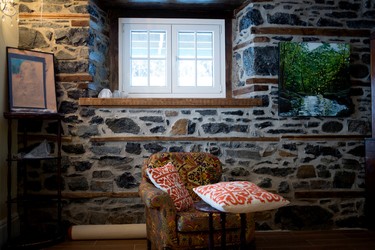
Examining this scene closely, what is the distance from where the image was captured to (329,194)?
410 cm

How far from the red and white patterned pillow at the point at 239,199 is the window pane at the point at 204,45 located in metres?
2.60

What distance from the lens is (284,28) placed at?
4.12m

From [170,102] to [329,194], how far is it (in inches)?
85.2

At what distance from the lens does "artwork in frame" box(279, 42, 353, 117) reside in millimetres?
4098

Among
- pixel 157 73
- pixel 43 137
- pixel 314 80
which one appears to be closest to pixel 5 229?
pixel 43 137

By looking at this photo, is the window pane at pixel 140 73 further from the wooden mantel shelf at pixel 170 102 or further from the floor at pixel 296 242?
the floor at pixel 296 242

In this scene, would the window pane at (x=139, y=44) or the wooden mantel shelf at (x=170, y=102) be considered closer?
the wooden mantel shelf at (x=170, y=102)

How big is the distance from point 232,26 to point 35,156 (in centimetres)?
292

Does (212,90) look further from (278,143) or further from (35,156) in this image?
(35,156)

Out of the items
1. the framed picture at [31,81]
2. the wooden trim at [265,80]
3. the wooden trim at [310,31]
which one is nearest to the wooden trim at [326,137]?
the wooden trim at [265,80]

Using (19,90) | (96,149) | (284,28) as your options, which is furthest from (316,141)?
(19,90)

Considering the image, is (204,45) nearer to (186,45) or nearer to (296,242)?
(186,45)

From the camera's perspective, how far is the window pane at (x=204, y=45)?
462 cm

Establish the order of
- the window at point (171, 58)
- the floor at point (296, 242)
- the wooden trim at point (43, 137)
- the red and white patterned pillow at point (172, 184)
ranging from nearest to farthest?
the red and white patterned pillow at point (172, 184) → the floor at point (296, 242) → the wooden trim at point (43, 137) → the window at point (171, 58)
